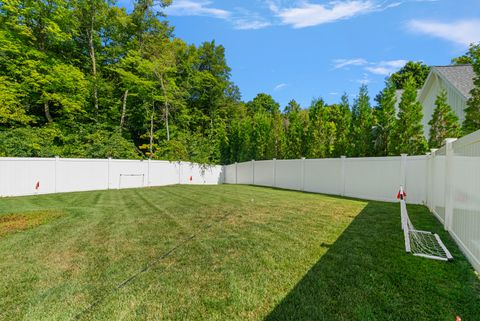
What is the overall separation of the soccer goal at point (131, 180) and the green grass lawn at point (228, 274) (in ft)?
33.1

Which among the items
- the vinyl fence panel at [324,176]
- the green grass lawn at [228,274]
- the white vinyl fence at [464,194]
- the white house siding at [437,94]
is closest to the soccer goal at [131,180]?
the green grass lawn at [228,274]

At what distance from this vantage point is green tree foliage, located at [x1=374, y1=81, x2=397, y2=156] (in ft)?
34.9

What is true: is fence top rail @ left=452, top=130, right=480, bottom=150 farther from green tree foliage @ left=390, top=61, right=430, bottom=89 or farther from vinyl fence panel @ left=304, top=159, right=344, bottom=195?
green tree foliage @ left=390, top=61, right=430, bottom=89

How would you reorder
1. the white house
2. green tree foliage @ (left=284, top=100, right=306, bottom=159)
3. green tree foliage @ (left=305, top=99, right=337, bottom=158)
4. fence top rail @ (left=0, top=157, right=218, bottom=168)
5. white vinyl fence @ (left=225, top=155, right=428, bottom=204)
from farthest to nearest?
green tree foliage @ (left=284, top=100, right=306, bottom=159) → green tree foliage @ (left=305, top=99, right=337, bottom=158) → fence top rail @ (left=0, top=157, right=218, bottom=168) → the white house → white vinyl fence @ (left=225, top=155, right=428, bottom=204)

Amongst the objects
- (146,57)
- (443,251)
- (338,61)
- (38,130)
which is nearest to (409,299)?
(443,251)

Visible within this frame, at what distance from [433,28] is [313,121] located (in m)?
6.38

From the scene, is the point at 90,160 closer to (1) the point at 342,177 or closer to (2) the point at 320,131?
(2) the point at 320,131

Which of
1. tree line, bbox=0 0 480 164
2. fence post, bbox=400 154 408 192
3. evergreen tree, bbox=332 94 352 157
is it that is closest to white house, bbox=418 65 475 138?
tree line, bbox=0 0 480 164

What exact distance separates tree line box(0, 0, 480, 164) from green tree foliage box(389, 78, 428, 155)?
1.5 inches

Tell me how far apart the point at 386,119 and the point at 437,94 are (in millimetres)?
4163

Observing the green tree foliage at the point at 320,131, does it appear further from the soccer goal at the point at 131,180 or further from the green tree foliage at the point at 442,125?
the soccer goal at the point at 131,180

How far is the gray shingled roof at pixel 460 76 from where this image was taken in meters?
9.65

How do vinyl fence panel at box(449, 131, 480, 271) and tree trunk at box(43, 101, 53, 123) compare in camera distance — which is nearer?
vinyl fence panel at box(449, 131, 480, 271)

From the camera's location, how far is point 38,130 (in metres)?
15.8
